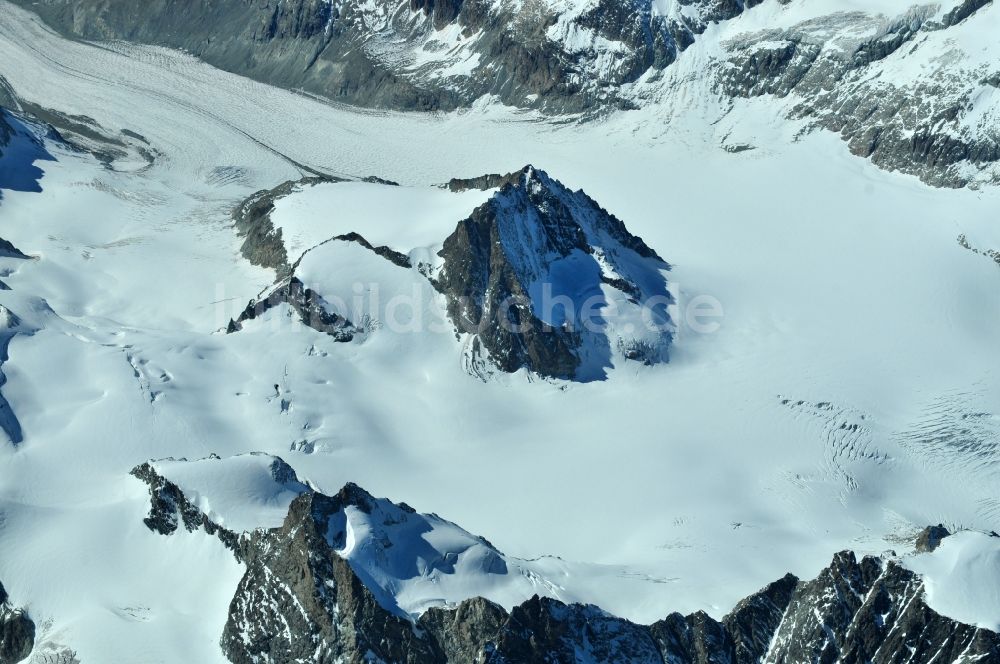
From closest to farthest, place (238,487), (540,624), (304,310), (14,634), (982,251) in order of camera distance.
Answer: (540,624) < (14,634) < (238,487) < (304,310) < (982,251)

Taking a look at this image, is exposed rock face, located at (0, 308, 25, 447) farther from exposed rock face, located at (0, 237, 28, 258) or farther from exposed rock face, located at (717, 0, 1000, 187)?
exposed rock face, located at (717, 0, 1000, 187)

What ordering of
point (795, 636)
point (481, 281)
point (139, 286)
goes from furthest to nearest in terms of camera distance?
point (139, 286) → point (481, 281) → point (795, 636)

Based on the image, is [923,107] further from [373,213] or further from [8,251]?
[8,251]

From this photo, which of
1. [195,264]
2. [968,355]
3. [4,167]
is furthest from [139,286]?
[968,355]

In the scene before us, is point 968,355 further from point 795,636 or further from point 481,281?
point 795,636

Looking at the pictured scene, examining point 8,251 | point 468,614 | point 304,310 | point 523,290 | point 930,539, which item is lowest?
point 8,251

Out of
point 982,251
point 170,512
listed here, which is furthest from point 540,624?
point 982,251
